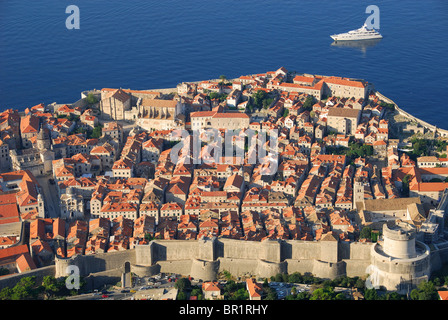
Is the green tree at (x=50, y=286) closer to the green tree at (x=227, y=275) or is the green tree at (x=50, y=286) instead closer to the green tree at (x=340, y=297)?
the green tree at (x=227, y=275)

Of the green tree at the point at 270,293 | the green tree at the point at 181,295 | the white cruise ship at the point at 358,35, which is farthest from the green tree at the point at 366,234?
the white cruise ship at the point at 358,35

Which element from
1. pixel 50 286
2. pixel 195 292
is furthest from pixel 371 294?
pixel 50 286

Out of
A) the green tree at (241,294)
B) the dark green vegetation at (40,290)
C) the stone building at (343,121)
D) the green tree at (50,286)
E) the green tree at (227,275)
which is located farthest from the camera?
the stone building at (343,121)

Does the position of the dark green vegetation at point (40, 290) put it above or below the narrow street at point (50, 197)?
below

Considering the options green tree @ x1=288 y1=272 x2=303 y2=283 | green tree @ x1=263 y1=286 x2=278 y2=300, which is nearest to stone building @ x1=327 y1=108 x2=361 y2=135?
green tree @ x1=288 y1=272 x2=303 y2=283

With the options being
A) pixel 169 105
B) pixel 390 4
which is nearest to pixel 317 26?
pixel 390 4
